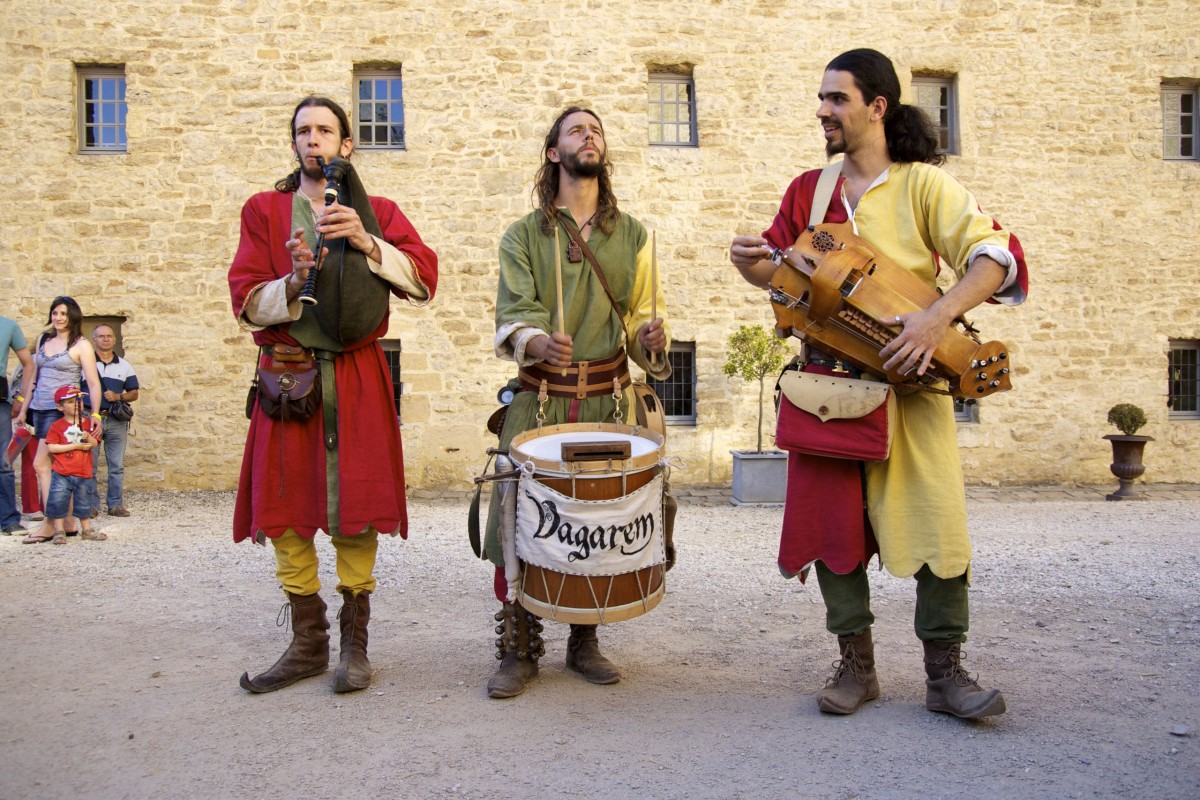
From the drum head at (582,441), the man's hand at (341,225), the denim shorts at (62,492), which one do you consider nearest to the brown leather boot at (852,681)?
the drum head at (582,441)

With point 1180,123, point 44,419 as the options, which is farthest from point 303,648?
point 1180,123

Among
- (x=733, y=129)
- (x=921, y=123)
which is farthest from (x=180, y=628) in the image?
(x=733, y=129)

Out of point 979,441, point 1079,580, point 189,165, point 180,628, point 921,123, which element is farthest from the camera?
point 979,441

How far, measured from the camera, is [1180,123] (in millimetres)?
11602

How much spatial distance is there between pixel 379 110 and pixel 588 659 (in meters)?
8.26

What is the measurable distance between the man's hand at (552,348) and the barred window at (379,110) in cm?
776

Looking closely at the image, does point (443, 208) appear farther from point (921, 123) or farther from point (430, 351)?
point (921, 123)

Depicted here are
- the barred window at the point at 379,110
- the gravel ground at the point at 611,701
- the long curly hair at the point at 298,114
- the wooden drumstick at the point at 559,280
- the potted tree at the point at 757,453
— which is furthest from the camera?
the barred window at the point at 379,110

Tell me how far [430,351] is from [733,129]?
13.2ft

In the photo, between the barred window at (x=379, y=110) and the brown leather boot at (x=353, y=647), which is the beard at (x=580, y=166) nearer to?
the brown leather boot at (x=353, y=647)

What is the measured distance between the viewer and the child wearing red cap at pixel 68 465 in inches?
287

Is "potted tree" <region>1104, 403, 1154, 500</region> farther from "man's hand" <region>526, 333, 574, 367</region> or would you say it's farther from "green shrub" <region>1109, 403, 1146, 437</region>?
"man's hand" <region>526, 333, 574, 367</region>

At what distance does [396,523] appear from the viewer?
3602 mm

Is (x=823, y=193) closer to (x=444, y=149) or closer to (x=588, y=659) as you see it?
(x=588, y=659)
